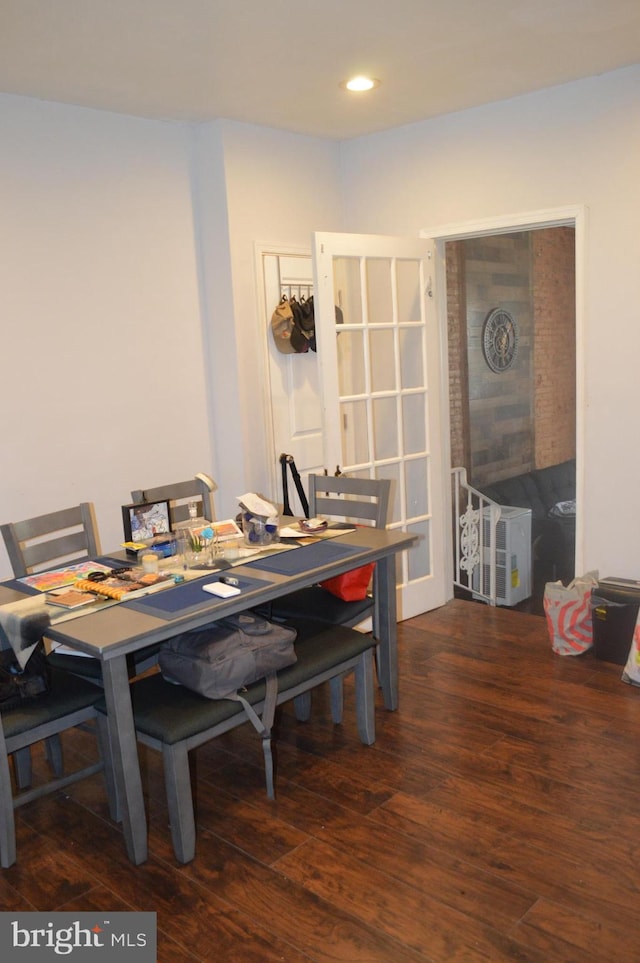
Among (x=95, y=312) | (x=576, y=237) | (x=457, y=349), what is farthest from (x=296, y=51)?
(x=457, y=349)

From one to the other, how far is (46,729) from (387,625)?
1345 millimetres

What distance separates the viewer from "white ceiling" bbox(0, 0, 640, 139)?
2.63 meters

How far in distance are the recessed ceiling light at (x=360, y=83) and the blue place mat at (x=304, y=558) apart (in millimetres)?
2000

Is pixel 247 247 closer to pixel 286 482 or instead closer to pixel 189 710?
pixel 286 482

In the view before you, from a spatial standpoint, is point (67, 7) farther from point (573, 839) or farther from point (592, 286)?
point (573, 839)

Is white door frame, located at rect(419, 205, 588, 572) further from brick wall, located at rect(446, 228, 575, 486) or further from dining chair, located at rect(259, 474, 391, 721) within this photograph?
brick wall, located at rect(446, 228, 575, 486)

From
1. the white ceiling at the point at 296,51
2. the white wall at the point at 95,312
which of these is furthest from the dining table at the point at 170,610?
the white ceiling at the point at 296,51

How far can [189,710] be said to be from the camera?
235 cm

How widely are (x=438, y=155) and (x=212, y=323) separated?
1.48m

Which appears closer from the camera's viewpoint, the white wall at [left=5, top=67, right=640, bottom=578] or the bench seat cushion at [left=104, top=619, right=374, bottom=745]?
the bench seat cushion at [left=104, top=619, right=374, bottom=745]

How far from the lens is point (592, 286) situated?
12.1 feet

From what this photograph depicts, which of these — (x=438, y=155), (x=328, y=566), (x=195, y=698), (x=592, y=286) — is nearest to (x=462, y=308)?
(x=438, y=155)

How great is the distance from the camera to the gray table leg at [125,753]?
218 centimetres

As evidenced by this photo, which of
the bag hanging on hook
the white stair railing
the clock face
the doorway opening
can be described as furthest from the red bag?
the clock face
